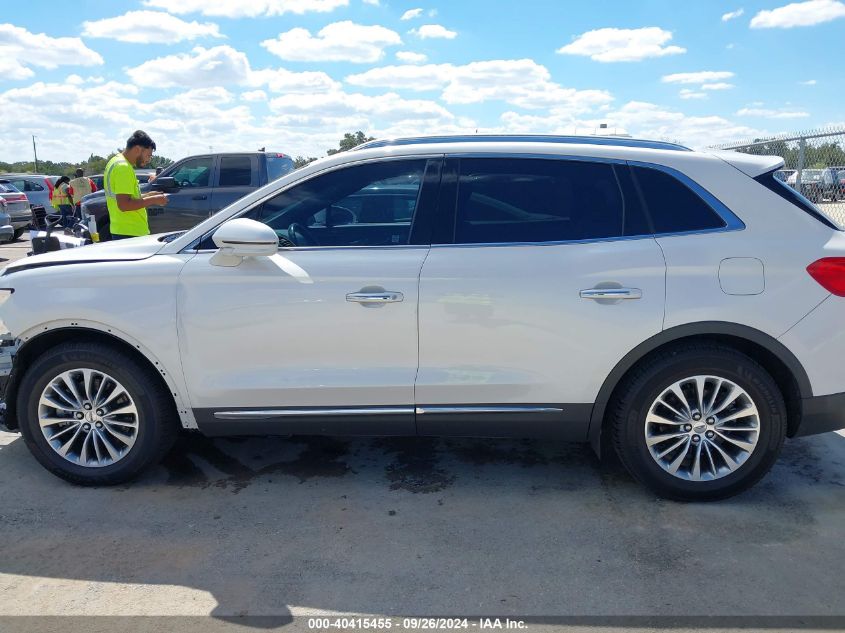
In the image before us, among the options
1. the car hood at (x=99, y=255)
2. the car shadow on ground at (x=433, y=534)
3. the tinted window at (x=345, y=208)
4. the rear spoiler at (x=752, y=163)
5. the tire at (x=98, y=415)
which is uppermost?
the rear spoiler at (x=752, y=163)

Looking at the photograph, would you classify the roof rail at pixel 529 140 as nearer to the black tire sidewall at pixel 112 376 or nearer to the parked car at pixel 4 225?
the black tire sidewall at pixel 112 376

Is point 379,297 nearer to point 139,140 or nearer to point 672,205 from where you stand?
point 672,205

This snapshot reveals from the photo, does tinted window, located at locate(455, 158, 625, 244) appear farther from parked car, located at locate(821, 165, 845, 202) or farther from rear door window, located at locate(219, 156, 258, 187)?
rear door window, located at locate(219, 156, 258, 187)

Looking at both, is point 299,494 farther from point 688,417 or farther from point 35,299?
point 688,417

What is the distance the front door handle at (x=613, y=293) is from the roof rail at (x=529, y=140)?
850mm

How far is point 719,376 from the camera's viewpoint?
3.49 meters

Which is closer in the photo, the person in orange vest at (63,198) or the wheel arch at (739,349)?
the wheel arch at (739,349)

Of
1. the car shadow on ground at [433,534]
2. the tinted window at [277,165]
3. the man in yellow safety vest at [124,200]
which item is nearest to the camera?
the car shadow on ground at [433,534]

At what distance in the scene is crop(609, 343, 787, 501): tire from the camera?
3.48 meters

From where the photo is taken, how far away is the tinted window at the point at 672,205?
138 inches

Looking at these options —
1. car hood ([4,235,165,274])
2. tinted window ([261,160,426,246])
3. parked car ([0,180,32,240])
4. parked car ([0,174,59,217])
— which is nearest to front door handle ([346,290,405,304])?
tinted window ([261,160,426,246])

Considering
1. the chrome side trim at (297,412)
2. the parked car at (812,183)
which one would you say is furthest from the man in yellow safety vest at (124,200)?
the parked car at (812,183)

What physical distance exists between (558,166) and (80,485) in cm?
306

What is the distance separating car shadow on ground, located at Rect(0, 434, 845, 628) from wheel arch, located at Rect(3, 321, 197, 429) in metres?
0.46
